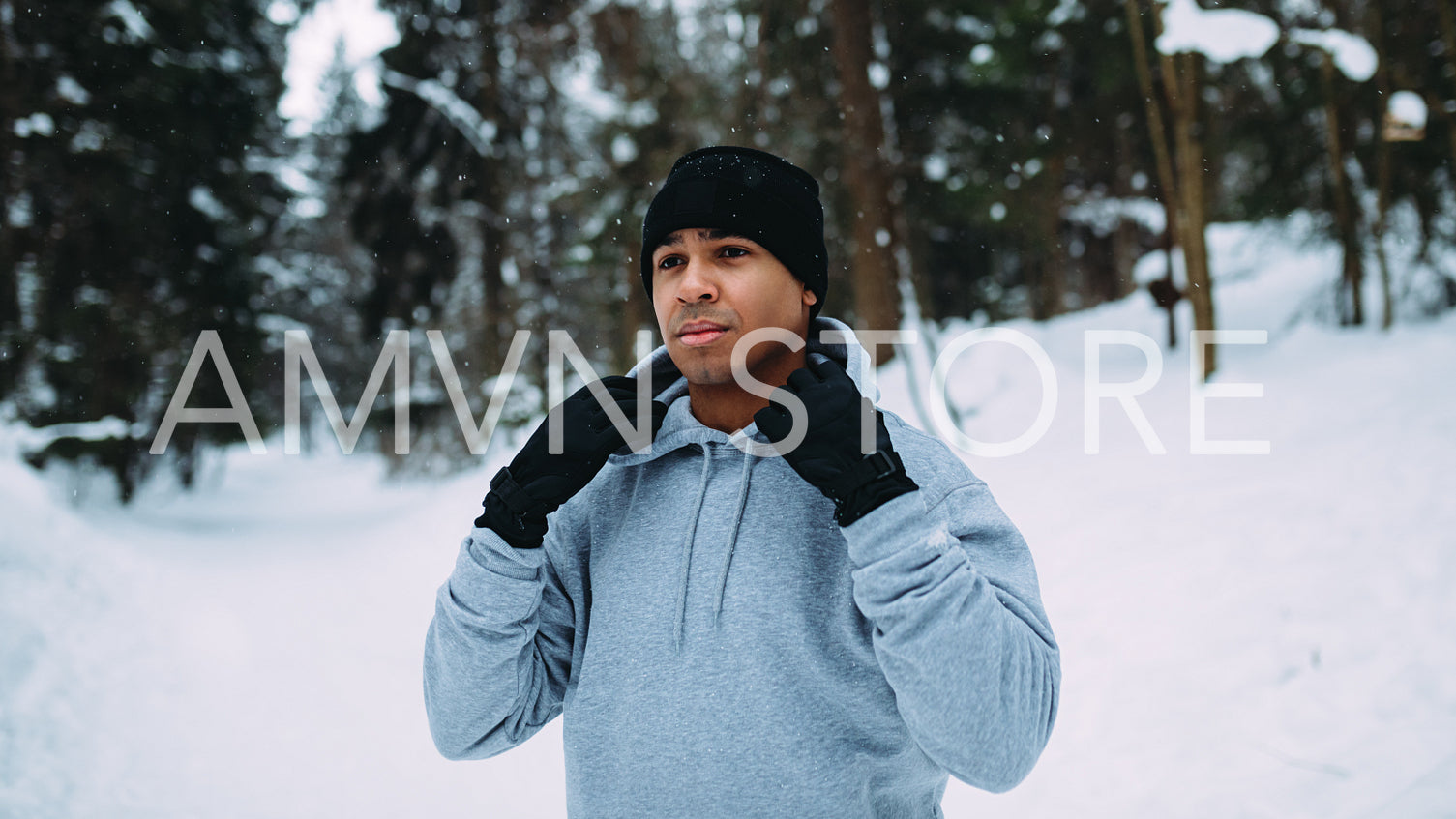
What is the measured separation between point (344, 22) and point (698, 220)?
12.8 m

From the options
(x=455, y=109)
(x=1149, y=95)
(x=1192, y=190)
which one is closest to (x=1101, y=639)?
(x=1192, y=190)

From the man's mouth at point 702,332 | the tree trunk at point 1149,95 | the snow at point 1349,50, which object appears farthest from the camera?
the tree trunk at point 1149,95

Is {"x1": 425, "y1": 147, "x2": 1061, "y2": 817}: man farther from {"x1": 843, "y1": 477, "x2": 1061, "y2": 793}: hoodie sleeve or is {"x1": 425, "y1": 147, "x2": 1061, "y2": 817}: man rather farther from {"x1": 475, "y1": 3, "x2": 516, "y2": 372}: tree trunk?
{"x1": 475, "y1": 3, "x2": 516, "y2": 372}: tree trunk

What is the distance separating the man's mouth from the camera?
1626mm

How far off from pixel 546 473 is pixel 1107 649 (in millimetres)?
4158

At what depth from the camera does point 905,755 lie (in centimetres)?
146

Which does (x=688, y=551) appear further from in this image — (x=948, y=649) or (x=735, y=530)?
(x=948, y=649)

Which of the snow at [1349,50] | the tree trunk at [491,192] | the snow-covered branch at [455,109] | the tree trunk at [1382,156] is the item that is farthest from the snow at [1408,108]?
the snow-covered branch at [455,109]

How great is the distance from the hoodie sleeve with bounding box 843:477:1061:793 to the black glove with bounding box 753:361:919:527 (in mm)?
31

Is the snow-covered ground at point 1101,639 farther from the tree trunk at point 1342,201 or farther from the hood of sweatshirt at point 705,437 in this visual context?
the hood of sweatshirt at point 705,437

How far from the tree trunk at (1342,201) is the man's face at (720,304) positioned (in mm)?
10596

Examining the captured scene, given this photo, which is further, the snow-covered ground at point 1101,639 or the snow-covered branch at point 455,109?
the snow-covered branch at point 455,109

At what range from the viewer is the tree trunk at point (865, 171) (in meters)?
8.07

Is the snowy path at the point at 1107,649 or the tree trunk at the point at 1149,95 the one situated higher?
the tree trunk at the point at 1149,95
